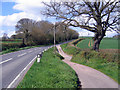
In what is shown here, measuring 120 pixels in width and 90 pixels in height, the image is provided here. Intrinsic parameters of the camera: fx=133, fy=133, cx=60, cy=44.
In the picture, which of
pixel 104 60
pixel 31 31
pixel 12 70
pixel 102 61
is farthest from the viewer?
pixel 31 31

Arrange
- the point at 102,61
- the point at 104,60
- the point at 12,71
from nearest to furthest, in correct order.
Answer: the point at 12,71, the point at 104,60, the point at 102,61

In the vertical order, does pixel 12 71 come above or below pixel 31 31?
below

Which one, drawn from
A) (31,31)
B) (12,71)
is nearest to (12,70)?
(12,71)

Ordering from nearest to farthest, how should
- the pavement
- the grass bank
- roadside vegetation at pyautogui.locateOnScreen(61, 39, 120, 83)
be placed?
the pavement → roadside vegetation at pyautogui.locateOnScreen(61, 39, 120, 83) → the grass bank

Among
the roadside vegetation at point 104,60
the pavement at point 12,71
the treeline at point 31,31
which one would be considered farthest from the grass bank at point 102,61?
the treeline at point 31,31

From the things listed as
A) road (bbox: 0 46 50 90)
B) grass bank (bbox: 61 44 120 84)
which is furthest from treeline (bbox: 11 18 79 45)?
road (bbox: 0 46 50 90)

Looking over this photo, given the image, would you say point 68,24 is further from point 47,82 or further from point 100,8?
point 47,82

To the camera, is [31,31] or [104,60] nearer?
[104,60]

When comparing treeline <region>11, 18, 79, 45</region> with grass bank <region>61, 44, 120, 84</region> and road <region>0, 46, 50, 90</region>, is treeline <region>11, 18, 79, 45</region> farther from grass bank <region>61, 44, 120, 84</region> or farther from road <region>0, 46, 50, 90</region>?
road <region>0, 46, 50, 90</region>

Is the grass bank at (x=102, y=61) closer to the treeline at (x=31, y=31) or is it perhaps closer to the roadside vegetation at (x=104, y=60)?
the roadside vegetation at (x=104, y=60)

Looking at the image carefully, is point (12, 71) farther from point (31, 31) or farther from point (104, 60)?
point (31, 31)

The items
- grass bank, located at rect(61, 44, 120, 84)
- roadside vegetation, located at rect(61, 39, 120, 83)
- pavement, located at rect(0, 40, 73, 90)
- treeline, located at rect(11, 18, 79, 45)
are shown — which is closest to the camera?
pavement, located at rect(0, 40, 73, 90)

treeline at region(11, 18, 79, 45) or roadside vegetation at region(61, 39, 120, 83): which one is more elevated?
treeline at region(11, 18, 79, 45)

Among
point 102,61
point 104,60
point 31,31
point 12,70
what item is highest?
point 31,31
